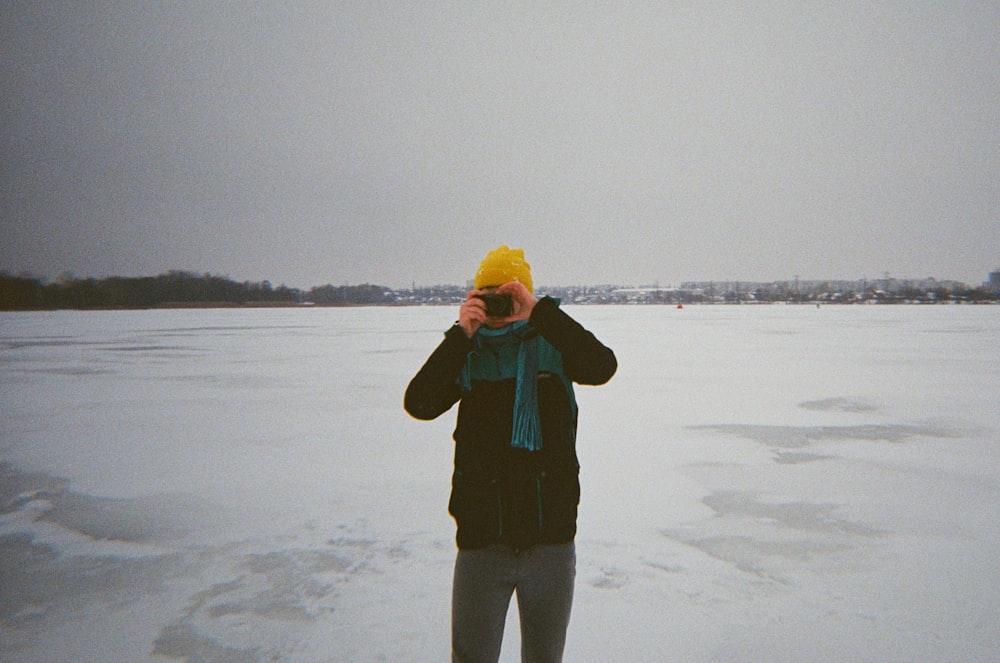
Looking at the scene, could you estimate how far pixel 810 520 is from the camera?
11.9 feet

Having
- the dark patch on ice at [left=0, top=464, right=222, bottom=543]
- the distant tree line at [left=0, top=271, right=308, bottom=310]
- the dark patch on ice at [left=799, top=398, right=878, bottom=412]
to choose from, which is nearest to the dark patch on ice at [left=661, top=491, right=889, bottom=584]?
the dark patch on ice at [left=0, top=464, right=222, bottom=543]

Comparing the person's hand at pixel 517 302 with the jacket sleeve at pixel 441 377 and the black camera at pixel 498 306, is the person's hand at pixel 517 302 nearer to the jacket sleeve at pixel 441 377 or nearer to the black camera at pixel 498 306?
the black camera at pixel 498 306

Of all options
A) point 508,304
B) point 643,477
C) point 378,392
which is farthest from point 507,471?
point 378,392

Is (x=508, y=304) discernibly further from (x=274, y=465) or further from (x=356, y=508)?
(x=274, y=465)

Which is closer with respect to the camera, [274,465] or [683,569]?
[683,569]

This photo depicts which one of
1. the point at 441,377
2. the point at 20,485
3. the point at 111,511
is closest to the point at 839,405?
the point at 441,377

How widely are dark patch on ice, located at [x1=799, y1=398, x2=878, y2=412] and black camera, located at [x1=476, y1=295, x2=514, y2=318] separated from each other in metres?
7.14

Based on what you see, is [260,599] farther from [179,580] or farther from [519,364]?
[519,364]

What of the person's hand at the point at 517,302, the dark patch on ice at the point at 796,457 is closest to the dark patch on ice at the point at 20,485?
the person's hand at the point at 517,302

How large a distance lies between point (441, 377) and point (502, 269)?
35 centimetres

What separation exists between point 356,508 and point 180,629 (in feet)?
4.94

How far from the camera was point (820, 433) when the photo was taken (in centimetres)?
591

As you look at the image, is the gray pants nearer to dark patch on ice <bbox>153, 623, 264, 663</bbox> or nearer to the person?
the person

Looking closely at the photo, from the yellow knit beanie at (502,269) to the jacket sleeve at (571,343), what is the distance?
138mm
